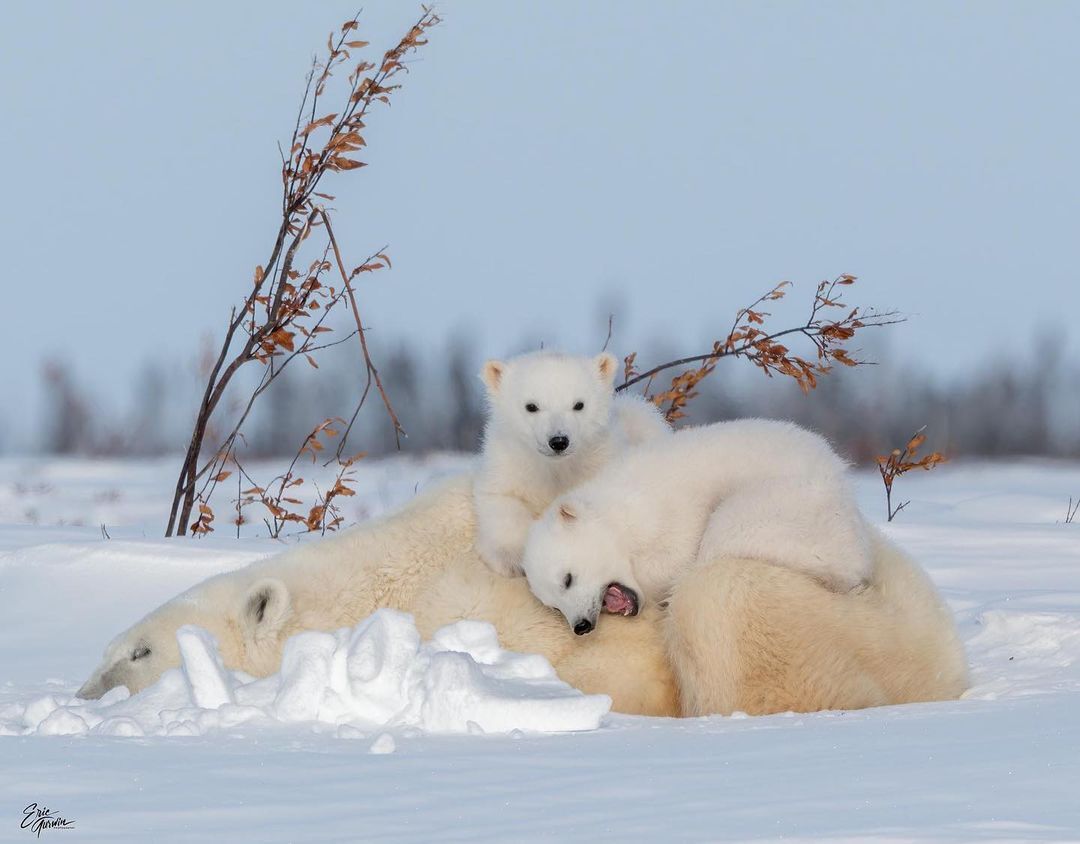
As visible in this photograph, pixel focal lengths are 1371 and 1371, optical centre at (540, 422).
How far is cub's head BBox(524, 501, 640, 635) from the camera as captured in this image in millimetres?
3740

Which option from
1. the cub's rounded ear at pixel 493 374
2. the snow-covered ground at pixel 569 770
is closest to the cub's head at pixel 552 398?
the cub's rounded ear at pixel 493 374

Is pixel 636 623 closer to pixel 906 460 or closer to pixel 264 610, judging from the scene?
pixel 264 610

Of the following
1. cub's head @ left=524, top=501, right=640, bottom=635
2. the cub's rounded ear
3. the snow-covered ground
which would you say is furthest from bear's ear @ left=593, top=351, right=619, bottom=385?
the snow-covered ground

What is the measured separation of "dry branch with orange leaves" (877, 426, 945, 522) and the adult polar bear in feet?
12.0

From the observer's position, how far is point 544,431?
15.4ft

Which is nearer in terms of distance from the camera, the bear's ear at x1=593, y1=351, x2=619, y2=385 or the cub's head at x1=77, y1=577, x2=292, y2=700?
the cub's head at x1=77, y1=577, x2=292, y2=700

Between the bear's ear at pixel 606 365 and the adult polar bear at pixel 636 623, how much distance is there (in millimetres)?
925

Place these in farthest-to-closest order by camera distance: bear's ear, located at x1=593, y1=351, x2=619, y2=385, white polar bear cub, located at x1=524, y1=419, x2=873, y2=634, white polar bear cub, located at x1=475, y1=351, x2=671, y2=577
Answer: bear's ear, located at x1=593, y1=351, x2=619, y2=385 < white polar bear cub, located at x1=475, y1=351, x2=671, y2=577 < white polar bear cub, located at x1=524, y1=419, x2=873, y2=634

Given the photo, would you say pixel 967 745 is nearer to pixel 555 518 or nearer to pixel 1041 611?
pixel 555 518

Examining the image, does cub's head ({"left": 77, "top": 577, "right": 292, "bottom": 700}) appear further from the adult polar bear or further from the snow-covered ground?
the snow-covered ground

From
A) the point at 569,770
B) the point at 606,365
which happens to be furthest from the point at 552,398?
the point at 569,770

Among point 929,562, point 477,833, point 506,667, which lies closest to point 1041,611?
point 929,562

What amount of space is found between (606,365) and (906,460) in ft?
10.5

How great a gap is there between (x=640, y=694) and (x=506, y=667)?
47cm
